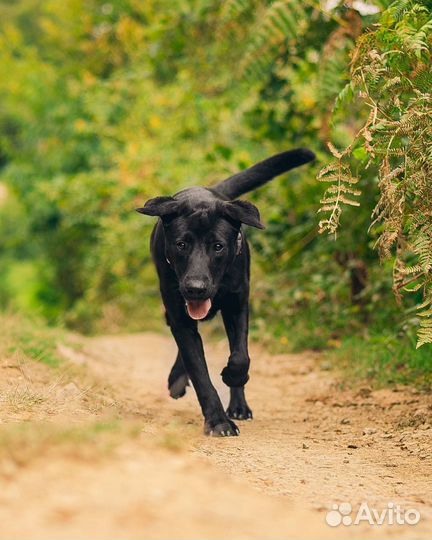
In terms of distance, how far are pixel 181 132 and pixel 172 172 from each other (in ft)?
5.49

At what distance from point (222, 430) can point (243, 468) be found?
83 centimetres

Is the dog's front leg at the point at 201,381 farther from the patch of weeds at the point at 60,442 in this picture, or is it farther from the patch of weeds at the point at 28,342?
the patch of weeds at the point at 60,442

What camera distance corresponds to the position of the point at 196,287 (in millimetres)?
4637

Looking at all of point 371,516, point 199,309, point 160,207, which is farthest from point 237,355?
point 371,516

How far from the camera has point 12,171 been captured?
56.3ft

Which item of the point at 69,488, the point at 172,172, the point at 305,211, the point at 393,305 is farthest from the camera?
the point at 172,172

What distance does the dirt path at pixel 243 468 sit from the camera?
2.41m

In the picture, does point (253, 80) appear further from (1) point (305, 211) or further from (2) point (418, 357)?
(2) point (418, 357)

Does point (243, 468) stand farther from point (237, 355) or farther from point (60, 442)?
point (60, 442)

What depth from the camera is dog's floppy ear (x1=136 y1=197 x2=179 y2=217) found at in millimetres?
4832

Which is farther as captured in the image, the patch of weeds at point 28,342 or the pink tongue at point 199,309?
the patch of weeds at point 28,342

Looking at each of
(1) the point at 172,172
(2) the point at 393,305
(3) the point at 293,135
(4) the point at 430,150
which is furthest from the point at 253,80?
(1) the point at 172,172

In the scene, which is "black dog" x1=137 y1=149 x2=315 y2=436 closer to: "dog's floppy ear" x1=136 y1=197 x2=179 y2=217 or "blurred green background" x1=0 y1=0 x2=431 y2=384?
"dog's floppy ear" x1=136 y1=197 x2=179 y2=217

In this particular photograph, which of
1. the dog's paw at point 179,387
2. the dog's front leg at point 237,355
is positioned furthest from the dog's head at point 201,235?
the dog's paw at point 179,387
